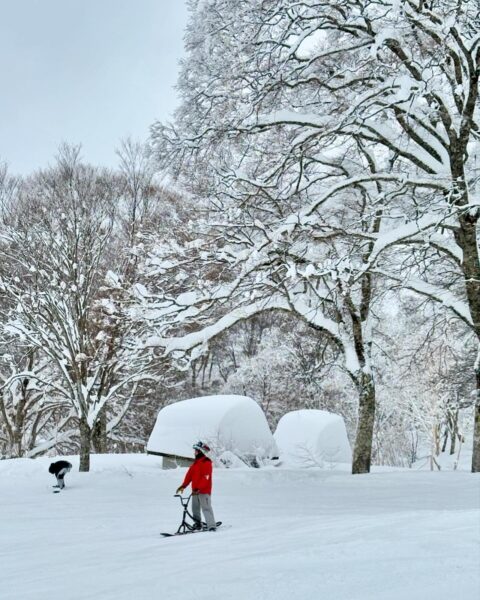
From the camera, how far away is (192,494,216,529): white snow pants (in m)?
7.53

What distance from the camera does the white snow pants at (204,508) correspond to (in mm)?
7531

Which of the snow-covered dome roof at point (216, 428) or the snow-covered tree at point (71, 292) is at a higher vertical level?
the snow-covered tree at point (71, 292)

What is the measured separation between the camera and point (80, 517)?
891 centimetres

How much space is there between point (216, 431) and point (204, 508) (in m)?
8.46

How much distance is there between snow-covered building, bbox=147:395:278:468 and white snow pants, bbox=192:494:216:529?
810cm

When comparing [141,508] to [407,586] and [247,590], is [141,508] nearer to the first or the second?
[247,590]

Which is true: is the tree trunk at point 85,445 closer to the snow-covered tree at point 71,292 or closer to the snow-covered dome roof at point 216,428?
the snow-covered tree at point 71,292

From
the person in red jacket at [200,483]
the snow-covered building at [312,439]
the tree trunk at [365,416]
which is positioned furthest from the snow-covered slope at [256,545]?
the snow-covered building at [312,439]

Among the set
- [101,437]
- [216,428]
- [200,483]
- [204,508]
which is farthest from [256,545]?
[101,437]

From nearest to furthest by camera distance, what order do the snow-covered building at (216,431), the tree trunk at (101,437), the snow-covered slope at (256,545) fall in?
the snow-covered slope at (256,545) → the snow-covered building at (216,431) → the tree trunk at (101,437)

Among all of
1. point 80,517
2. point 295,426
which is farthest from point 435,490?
point 295,426

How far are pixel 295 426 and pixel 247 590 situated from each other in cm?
1693

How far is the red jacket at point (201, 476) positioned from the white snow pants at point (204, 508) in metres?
0.10

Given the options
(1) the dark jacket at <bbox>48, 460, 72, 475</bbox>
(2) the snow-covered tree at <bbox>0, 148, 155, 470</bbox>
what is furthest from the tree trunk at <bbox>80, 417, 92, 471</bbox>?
(1) the dark jacket at <bbox>48, 460, 72, 475</bbox>
